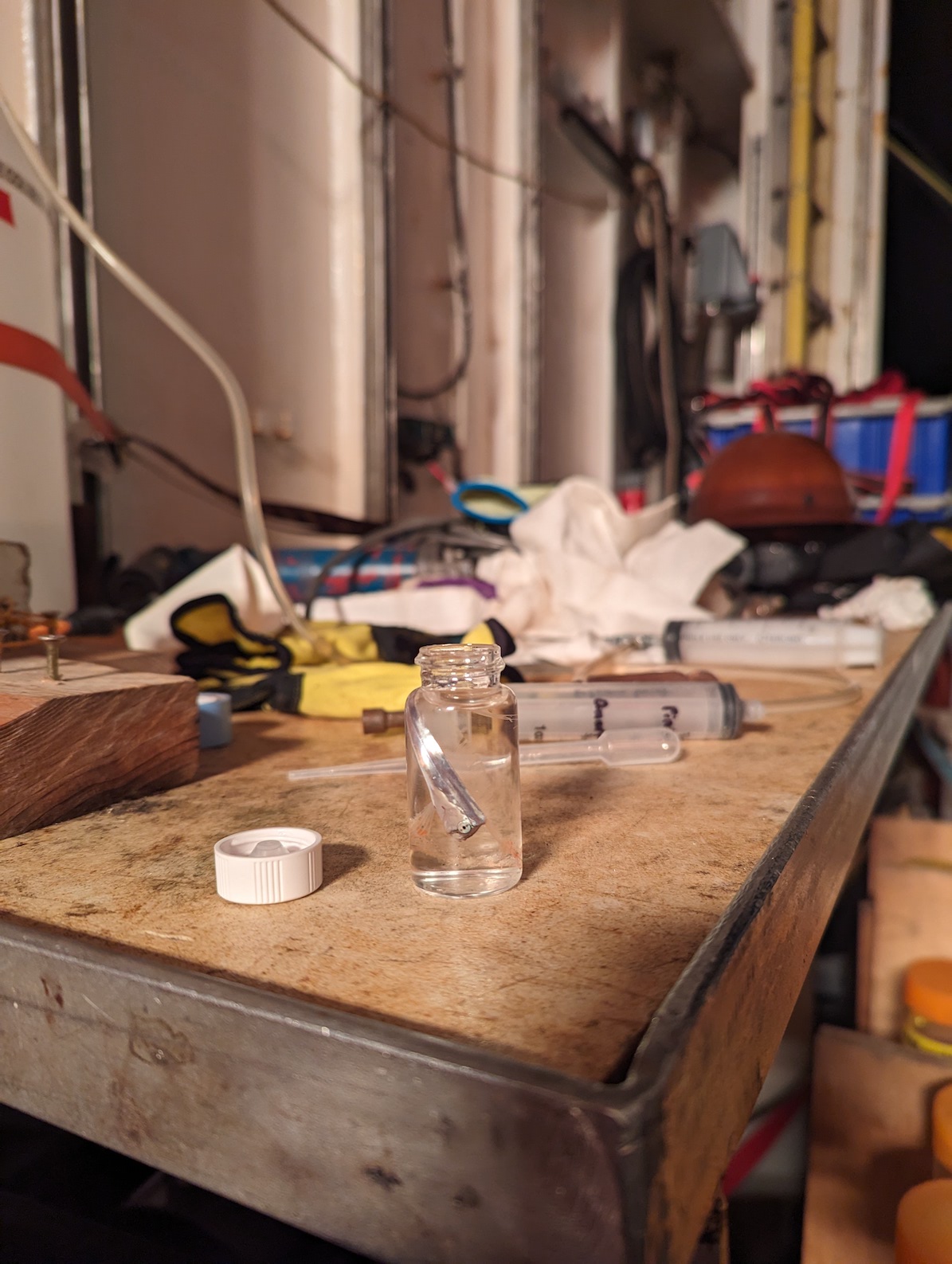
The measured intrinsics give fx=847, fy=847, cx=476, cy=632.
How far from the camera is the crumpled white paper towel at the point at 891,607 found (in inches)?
49.9

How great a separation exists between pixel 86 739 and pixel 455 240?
1967 millimetres

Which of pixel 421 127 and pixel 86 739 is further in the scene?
pixel 421 127

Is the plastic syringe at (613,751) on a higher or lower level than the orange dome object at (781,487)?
lower

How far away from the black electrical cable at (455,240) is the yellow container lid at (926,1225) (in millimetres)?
1773

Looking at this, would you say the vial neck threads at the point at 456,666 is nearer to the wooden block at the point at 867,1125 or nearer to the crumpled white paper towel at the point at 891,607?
the wooden block at the point at 867,1125

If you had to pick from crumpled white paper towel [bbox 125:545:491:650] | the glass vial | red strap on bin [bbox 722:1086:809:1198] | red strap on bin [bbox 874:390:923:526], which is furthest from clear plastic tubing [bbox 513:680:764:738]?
red strap on bin [bbox 874:390:923:526]

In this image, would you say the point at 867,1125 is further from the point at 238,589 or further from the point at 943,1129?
the point at 238,589

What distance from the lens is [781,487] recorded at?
1456 mm

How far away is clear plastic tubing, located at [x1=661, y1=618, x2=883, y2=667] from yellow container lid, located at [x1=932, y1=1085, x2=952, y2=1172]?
46 cm

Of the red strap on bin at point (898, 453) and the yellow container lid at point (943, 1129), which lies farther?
the red strap on bin at point (898, 453)

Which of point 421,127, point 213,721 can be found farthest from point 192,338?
point 421,127

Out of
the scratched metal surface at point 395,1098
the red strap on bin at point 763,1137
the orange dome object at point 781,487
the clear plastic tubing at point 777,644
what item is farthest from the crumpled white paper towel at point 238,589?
the orange dome object at point 781,487

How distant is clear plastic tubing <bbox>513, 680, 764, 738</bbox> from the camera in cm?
66

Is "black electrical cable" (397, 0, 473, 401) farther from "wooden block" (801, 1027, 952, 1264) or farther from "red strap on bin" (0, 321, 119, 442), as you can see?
"wooden block" (801, 1027, 952, 1264)
